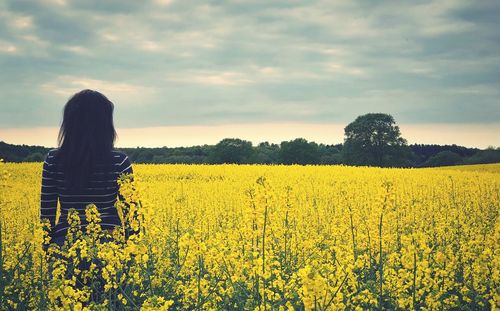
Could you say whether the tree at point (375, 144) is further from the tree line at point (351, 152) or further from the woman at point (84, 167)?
the woman at point (84, 167)

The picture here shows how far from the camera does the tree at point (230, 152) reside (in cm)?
5778

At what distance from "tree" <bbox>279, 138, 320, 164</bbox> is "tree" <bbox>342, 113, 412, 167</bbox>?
15.4 feet

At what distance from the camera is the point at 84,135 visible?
4.13m

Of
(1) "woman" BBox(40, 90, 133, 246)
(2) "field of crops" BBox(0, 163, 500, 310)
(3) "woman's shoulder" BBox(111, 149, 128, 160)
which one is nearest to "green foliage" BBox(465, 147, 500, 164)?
(2) "field of crops" BBox(0, 163, 500, 310)

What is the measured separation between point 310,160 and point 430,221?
51.0 metres

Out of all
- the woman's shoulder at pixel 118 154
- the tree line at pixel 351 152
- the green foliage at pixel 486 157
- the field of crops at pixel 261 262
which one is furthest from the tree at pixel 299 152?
the woman's shoulder at pixel 118 154

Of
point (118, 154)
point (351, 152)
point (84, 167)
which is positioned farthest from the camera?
point (351, 152)

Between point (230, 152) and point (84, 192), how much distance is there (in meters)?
54.2

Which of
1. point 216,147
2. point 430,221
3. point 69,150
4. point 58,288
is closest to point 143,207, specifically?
point 58,288

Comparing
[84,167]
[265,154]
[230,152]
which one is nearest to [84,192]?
[84,167]

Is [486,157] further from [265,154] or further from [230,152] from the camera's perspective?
[230,152]

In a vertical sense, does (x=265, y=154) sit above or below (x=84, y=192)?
above

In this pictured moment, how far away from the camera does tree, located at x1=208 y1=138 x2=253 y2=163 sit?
57781 millimetres

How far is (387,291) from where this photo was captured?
487 cm
